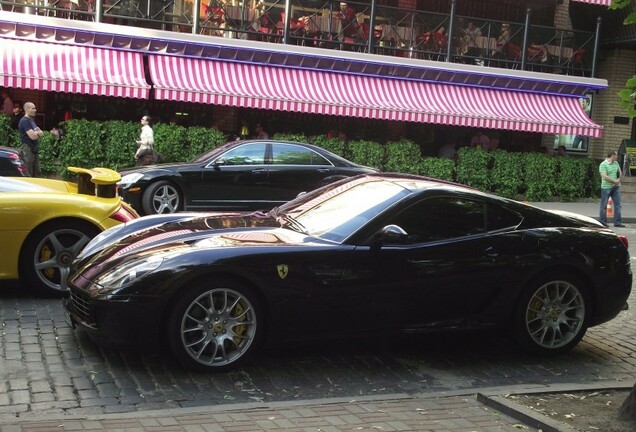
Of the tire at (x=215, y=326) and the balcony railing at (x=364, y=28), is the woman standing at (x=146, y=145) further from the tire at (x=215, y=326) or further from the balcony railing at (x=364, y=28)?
the tire at (x=215, y=326)

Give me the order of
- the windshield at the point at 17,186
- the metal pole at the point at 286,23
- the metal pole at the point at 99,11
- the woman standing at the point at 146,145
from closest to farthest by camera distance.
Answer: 1. the windshield at the point at 17,186
2. the woman standing at the point at 146,145
3. the metal pole at the point at 99,11
4. the metal pole at the point at 286,23

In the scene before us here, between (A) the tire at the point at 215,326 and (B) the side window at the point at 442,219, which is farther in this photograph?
(B) the side window at the point at 442,219

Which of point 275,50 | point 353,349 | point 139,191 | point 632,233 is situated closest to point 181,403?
point 353,349

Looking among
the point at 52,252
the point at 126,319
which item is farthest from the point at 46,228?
the point at 126,319

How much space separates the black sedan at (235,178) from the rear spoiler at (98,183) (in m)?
5.15

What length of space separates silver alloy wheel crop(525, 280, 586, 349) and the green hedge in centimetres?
1244

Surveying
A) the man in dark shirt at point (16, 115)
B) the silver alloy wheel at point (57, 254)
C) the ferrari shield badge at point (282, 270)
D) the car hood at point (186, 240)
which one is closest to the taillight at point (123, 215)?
the silver alloy wheel at point (57, 254)

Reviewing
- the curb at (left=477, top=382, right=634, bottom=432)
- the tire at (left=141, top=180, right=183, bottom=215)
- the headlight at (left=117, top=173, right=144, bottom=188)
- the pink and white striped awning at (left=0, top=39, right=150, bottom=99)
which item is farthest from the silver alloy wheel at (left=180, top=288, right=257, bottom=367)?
the pink and white striped awning at (left=0, top=39, right=150, bottom=99)

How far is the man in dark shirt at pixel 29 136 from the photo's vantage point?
13695 millimetres

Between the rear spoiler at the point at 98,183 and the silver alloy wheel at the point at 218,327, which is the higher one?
the rear spoiler at the point at 98,183

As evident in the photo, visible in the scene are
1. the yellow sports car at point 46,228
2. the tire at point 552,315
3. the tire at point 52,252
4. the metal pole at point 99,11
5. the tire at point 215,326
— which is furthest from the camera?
the metal pole at point 99,11

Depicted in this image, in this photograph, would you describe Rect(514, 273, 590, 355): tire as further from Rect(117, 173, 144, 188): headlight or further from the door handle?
Rect(117, 173, 144, 188): headlight

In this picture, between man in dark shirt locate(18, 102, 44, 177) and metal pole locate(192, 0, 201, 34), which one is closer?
man in dark shirt locate(18, 102, 44, 177)

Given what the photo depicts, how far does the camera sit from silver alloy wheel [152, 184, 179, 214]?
13141 millimetres
